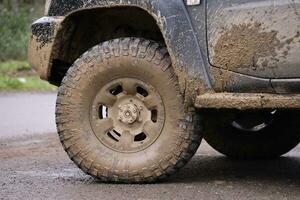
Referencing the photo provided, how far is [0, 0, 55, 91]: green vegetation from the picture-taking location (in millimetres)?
16062

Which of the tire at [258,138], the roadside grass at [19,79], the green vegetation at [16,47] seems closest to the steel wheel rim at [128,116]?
the tire at [258,138]

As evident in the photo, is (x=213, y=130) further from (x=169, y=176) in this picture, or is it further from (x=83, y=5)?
(x=83, y=5)

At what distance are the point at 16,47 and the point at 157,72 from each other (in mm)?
16304

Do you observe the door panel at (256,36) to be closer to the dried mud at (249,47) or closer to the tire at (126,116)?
the dried mud at (249,47)

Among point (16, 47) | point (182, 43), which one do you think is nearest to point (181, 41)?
point (182, 43)

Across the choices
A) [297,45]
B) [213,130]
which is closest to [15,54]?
[213,130]

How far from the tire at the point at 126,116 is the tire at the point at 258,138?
3.67 feet

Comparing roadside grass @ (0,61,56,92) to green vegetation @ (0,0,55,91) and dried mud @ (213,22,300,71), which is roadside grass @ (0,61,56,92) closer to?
green vegetation @ (0,0,55,91)

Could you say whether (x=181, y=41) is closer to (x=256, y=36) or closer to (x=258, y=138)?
(x=256, y=36)

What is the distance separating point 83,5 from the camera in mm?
4758

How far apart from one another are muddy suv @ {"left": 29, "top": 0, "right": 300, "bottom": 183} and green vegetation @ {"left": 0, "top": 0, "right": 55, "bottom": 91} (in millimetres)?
10656

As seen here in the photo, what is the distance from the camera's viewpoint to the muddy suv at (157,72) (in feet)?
13.9

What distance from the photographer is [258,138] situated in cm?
580

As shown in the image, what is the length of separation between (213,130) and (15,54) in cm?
1529
